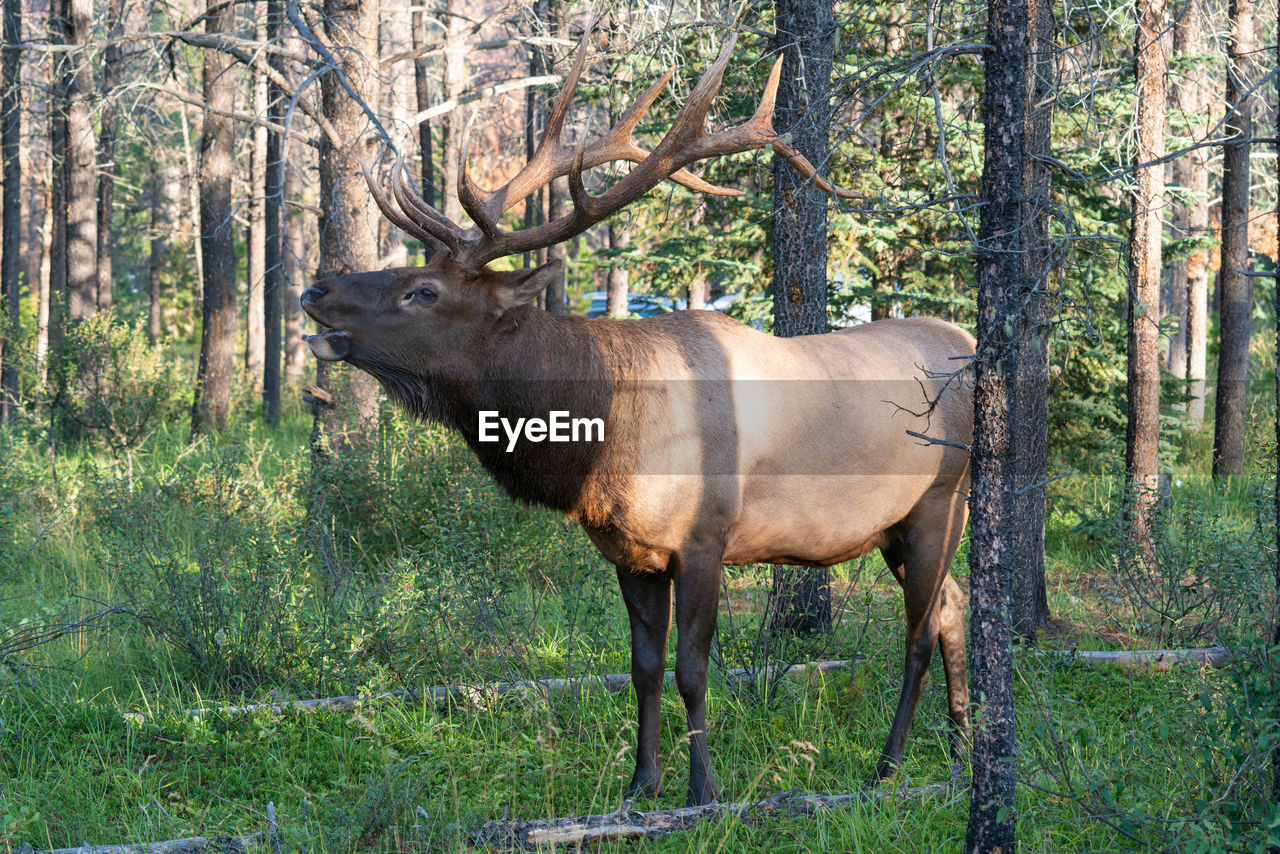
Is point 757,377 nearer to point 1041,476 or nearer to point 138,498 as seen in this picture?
point 1041,476

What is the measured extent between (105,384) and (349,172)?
560cm

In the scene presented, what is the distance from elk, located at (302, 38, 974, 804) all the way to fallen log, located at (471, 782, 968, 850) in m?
0.33

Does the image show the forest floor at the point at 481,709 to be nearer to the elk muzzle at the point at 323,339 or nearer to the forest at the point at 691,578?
the forest at the point at 691,578

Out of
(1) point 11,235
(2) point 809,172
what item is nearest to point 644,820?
(2) point 809,172

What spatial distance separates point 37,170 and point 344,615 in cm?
2702

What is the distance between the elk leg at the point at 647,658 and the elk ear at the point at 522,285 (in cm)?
134

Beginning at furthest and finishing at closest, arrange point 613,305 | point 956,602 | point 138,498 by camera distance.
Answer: point 613,305 → point 138,498 → point 956,602

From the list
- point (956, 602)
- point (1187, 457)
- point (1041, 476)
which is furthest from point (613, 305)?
point (956, 602)

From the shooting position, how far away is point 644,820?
162 inches

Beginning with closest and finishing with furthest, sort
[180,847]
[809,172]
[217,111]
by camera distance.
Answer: [180,847] → [809,172] → [217,111]

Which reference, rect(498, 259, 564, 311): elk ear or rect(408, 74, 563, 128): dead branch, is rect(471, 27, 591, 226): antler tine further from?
rect(408, 74, 563, 128): dead branch

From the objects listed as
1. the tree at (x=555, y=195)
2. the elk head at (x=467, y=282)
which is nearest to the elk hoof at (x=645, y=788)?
the elk head at (x=467, y=282)

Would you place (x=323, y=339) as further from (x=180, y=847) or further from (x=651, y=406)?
(x=180, y=847)

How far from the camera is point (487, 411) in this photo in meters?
4.54
